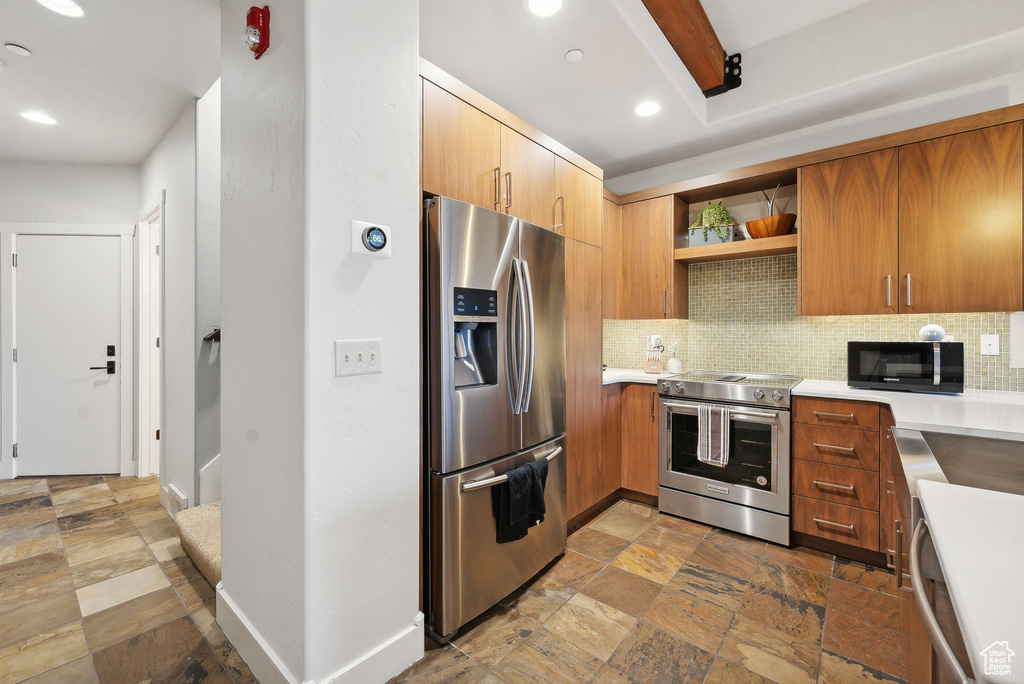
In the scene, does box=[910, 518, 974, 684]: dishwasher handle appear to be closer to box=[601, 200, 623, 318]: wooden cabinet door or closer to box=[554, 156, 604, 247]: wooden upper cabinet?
box=[554, 156, 604, 247]: wooden upper cabinet

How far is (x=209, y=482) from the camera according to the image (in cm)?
273

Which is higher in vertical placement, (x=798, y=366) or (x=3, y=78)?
(x=3, y=78)

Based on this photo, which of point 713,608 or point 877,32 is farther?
point 877,32

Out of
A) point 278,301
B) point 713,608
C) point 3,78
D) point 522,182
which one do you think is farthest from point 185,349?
point 713,608

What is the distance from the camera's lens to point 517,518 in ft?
6.53

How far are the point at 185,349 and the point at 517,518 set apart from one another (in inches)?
92.9

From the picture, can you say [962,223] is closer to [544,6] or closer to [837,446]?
[837,446]

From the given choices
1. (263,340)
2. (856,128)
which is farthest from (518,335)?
(856,128)

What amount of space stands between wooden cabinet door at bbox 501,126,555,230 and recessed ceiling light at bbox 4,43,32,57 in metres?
2.37

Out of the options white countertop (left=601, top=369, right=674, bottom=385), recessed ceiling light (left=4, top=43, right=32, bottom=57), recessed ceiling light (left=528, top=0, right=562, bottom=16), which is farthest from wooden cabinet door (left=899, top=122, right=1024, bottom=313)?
recessed ceiling light (left=4, top=43, right=32, bottom=57)

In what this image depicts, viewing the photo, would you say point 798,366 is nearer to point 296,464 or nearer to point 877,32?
point 877,32

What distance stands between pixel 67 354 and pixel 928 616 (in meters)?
5.36

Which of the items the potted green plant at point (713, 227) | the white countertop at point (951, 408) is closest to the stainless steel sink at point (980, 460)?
the white countertop at point (951, 408)

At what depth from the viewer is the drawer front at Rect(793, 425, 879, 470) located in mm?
2340
